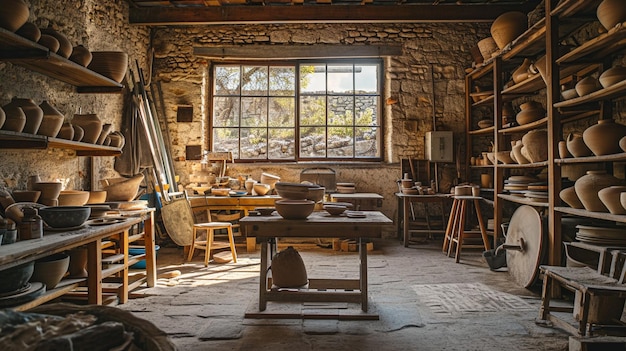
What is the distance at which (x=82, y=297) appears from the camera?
3029mm

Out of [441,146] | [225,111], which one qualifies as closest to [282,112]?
[225,111]

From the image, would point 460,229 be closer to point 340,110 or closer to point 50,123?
point 340,110

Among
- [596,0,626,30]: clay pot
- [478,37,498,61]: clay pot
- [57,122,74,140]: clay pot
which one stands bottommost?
Result: [57,122,74,140]: clay pot

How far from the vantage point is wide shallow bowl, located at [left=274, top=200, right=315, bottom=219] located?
9.65 feet

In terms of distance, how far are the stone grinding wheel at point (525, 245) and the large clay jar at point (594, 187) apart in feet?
1.73

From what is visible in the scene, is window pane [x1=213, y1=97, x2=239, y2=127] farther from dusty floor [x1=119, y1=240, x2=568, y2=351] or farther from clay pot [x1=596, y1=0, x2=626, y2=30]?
clay pot [x1=596, y1=0, x2=626, y2=30]

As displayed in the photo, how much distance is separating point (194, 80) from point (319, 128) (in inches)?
82.5

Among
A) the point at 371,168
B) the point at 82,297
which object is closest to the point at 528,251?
the point at 371,168

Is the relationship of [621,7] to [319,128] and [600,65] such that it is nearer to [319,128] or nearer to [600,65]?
[600,65]

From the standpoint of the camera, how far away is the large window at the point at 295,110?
6266 millimetres

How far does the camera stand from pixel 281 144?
6.29 m

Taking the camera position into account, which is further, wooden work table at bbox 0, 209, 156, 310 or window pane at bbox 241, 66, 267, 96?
window pane at bbox 241, 66, 267, 96

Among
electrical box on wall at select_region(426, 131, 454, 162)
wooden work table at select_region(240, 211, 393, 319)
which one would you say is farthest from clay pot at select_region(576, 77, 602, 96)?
electrical box on wall at select_region(426, 131, 454, 162)

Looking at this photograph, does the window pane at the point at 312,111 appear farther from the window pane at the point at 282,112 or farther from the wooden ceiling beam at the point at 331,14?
the wooden ceiling beam at the point at 331,14
